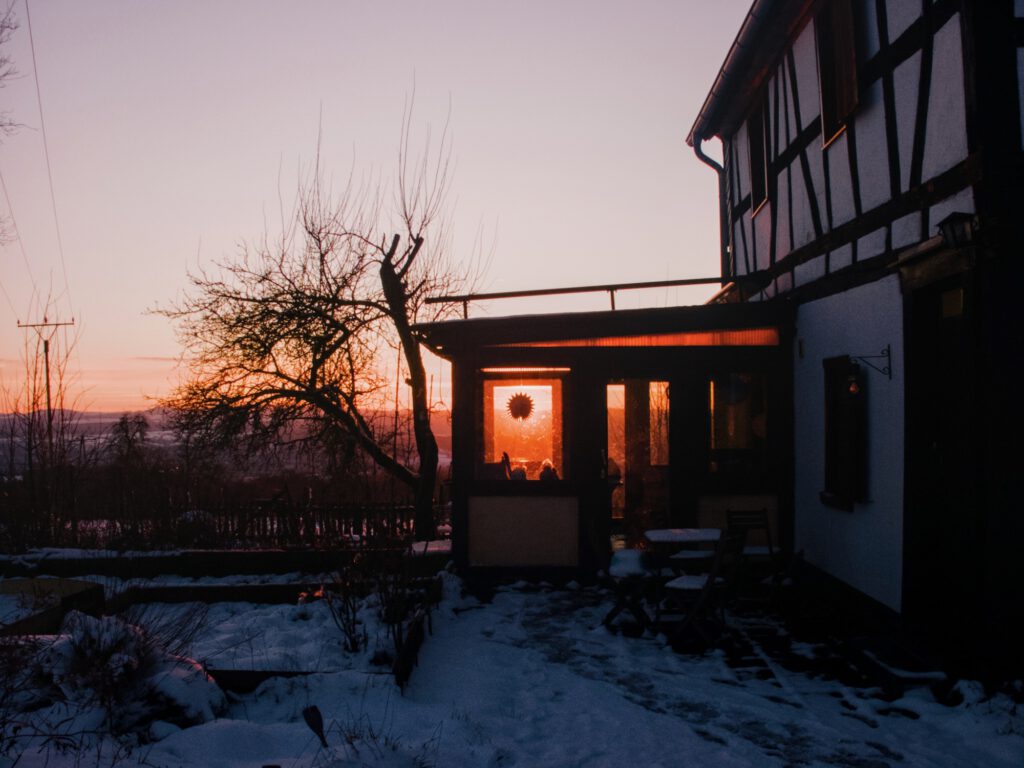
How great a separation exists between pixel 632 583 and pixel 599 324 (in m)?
3.07

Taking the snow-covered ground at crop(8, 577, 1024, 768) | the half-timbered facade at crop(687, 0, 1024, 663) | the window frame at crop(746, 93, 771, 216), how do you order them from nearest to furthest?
the snow-covered ground at crop(8, 577, 1024, 768) → the half-timbered facade at crop(687, 0, 1024, 663) → the window frame at crop(746, 93, 771, 216)

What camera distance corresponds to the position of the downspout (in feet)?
39.9

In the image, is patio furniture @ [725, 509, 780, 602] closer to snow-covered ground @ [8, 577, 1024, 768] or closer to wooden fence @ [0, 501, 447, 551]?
snow-covered ground @ [8, 577, 1024, 768]

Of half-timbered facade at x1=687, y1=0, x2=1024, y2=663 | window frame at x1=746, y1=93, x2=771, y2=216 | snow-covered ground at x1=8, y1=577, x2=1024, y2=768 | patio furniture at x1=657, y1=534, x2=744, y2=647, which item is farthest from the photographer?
window frame at x1=746, y1=93, x2=771, y2=216

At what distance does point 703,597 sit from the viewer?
6348mm

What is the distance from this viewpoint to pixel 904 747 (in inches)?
165

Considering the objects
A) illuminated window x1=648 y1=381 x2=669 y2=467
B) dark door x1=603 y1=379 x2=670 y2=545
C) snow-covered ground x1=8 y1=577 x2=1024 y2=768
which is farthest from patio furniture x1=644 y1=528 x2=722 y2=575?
dark door x1=603 y1=379 x2=670 y2=545

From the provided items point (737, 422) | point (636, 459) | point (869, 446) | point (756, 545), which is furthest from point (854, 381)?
point (636, 459)

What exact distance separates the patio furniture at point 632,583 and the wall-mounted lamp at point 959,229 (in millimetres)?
3573

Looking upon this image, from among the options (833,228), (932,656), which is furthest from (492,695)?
(833,228)

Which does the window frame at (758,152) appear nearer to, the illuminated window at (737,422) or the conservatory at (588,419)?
the conservatory at (588,419)

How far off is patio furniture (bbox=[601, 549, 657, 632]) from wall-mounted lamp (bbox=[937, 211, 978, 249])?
357cm

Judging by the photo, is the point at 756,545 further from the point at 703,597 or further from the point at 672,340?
the point at 703,597

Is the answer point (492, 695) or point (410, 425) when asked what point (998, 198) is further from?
point (410, 425)
